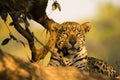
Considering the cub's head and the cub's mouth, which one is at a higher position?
the cub's head

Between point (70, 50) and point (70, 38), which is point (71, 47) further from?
point (70, 38)

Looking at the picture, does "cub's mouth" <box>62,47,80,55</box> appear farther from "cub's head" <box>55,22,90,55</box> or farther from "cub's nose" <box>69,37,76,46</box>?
"cub's nose" <box>69,37,76,46</box>

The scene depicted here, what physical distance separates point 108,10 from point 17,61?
55478 millimetres

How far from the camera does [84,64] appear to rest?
36.7 ft

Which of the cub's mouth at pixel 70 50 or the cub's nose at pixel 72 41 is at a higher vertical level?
the cub's nose at pixel 72 41

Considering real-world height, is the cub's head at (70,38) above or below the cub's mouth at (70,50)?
above

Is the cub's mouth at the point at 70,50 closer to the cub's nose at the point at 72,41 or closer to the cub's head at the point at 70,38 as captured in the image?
the cub's head at the point at 70,38

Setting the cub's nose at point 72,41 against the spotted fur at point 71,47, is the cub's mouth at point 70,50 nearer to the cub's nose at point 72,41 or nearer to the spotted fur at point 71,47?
the spotted fur at point 71,47

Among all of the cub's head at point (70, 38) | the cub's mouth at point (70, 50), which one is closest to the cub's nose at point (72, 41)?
the cub's head at point (70, 38)

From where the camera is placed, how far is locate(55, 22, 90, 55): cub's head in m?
11.0

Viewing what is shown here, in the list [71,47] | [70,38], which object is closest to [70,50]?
[71,47]

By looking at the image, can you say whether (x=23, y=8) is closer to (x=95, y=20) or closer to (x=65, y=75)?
(x=65, y=75)

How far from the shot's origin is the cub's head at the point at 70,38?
1099 cm

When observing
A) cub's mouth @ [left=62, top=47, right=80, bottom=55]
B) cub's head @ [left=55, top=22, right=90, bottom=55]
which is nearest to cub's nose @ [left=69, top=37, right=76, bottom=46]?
cub's head @ [left=55, top=22, right=90, bottom=55]
